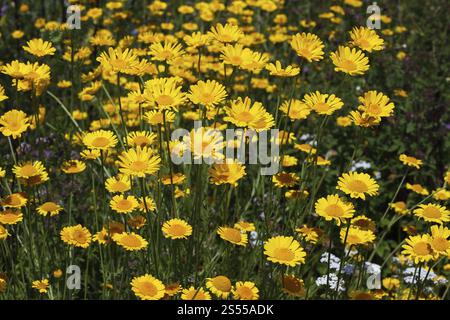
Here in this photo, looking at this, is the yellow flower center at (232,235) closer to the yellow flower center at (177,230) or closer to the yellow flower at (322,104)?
the yellow flower center at (177,230)

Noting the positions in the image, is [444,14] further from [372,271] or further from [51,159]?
[51,159]

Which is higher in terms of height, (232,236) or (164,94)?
(164,94)

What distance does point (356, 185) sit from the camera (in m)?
2.01

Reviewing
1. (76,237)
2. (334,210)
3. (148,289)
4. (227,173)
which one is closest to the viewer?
(148,289)

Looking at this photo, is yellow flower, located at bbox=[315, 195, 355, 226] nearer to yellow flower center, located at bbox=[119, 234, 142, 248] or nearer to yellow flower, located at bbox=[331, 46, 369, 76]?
yellow flower, located at bbox=[331, 46, 369, 76]

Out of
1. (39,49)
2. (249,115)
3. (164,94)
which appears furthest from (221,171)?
(39,49)

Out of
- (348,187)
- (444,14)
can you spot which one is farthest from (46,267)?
(444,14)

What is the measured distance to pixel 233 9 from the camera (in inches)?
163

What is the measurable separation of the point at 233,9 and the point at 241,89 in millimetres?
738

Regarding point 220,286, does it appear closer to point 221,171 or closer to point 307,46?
point 221,171

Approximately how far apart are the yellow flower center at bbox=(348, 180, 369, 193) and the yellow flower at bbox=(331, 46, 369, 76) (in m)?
0.38

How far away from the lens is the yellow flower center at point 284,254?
1.90m

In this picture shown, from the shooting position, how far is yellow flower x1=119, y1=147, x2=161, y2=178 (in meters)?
1.92

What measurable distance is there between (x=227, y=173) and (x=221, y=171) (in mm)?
24
